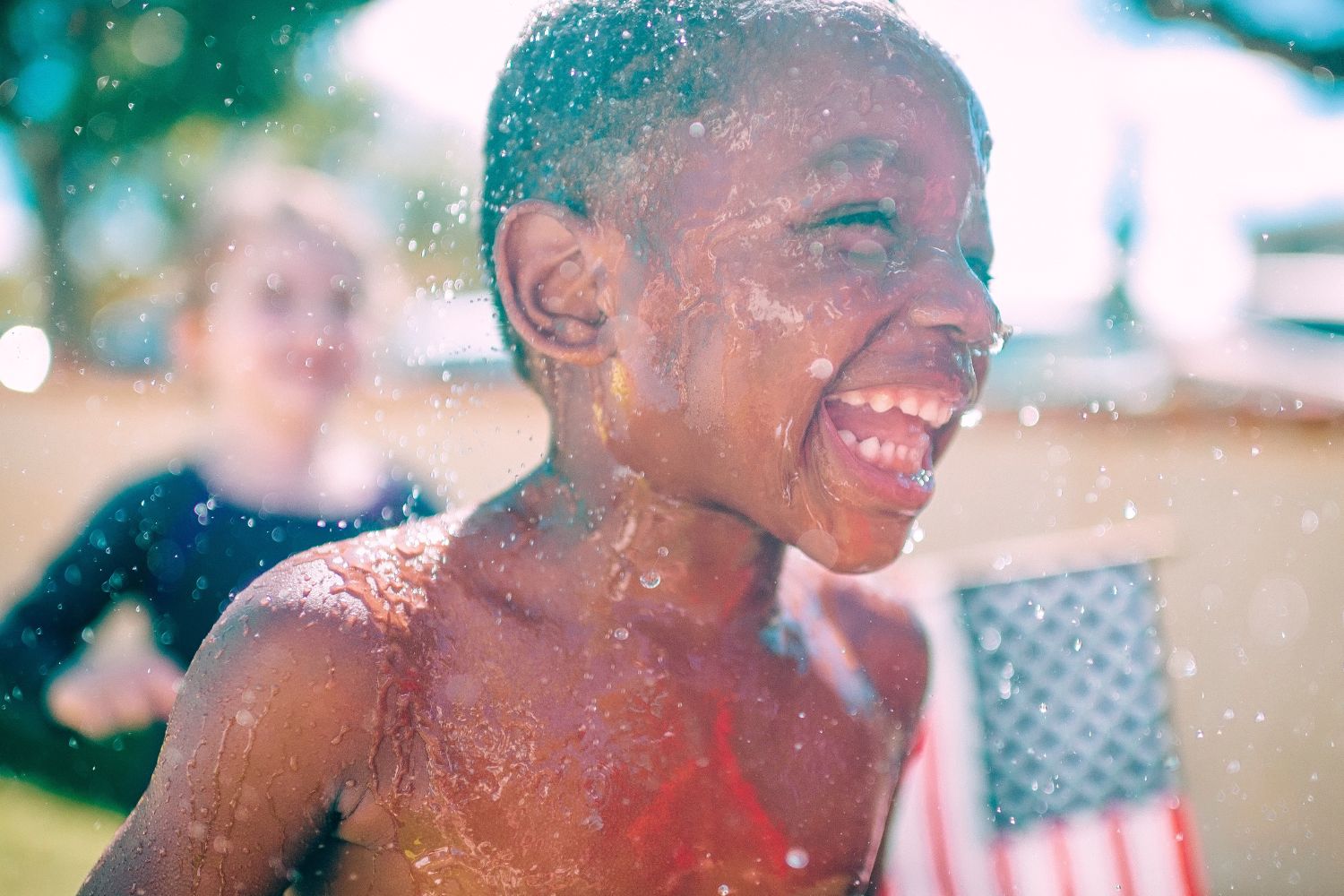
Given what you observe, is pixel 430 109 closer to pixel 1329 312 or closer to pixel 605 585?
pixel 605 585

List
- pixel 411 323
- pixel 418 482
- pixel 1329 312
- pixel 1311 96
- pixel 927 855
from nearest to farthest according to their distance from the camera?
pixel 411 323
pixel 418 482
pixel 927 855
pixel 1311 96
pixel 1329 312

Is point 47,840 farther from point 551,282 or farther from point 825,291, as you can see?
point 825,291

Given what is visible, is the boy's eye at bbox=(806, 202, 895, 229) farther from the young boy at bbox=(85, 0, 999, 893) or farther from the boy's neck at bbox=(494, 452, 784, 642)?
the boy's neck at bbox=(494, 452, 784, 642)

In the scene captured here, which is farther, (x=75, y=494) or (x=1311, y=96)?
(x=75, y=494)

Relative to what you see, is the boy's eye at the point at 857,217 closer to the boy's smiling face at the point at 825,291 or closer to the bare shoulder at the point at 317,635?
the boy's smiling face at the point at 825,291

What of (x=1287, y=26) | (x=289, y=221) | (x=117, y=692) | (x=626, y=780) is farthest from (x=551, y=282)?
(x=1287, y=26)

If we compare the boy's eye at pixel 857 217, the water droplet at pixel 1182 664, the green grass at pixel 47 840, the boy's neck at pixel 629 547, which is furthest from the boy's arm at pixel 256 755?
the water droplet at pixel 1182 664

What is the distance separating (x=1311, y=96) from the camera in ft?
14.8

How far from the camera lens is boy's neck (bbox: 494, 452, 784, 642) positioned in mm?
1787

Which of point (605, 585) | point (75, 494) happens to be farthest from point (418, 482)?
point (75, 494)

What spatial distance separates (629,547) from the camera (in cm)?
181

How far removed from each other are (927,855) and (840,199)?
9.14 ft

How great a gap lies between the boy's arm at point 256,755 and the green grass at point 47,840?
2932mm

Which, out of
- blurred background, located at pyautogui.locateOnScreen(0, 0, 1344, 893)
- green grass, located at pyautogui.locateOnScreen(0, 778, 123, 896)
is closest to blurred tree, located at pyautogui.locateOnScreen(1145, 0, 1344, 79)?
blurred background, located at pyautogui.locateOnScreen(0, 0, 1344, 893)
